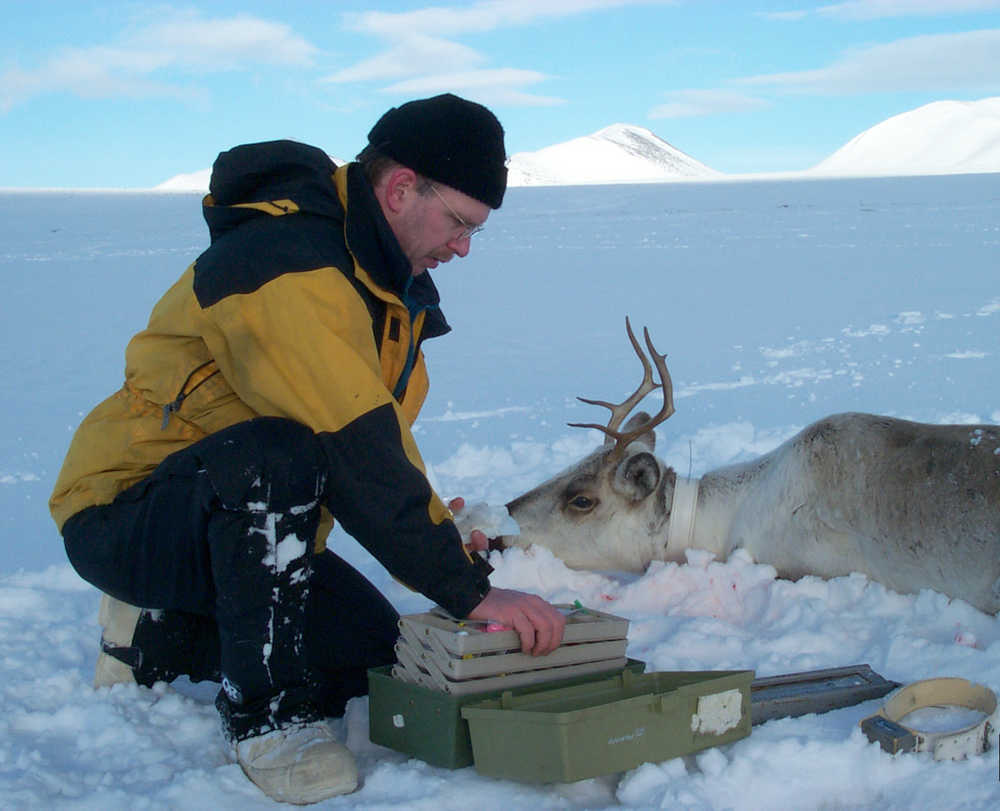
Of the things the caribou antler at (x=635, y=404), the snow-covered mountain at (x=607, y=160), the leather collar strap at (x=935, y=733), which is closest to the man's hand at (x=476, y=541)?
the caribou antler at (x=635, y=404)

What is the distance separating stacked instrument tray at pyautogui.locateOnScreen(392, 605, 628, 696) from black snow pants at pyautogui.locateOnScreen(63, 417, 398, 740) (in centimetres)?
29

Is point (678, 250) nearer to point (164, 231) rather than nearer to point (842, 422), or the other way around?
point (164, 231)

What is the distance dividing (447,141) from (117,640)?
5.52 ft

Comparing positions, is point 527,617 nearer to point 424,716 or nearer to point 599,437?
point 424,716

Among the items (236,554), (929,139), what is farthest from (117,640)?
(929,139)

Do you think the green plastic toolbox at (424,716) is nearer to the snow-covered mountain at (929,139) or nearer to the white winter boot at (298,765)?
the white winter boot at (298,765)

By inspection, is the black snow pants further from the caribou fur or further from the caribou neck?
Result: the caribou neck

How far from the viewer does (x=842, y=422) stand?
4.13 meters

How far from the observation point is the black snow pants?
2361 millimetres

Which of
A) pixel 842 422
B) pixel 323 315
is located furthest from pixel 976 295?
pixel 323 315

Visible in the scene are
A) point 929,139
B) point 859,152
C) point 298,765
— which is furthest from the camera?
point 859,152

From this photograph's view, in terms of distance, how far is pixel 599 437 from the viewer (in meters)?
6.14

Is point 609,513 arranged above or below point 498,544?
above

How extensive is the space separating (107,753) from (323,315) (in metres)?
1.25
